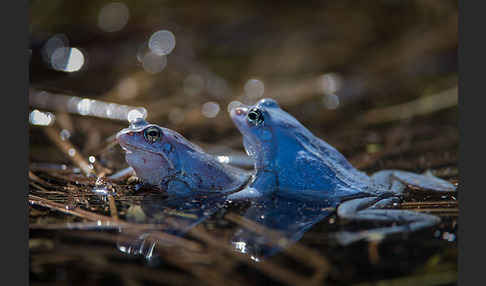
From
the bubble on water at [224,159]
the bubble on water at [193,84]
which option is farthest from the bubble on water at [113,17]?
the bubble on water at [224,159]

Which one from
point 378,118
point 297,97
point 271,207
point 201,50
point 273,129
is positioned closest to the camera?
point 271,207

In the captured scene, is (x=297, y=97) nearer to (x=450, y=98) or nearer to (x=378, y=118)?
(x=378, y=118)

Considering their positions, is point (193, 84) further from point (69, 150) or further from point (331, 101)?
point (69, 150)

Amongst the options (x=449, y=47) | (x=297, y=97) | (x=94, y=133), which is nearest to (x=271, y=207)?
(x=94, y=133)

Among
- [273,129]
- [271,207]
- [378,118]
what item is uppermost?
[378,118]

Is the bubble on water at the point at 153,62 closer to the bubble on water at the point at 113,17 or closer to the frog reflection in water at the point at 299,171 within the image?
the bubble on water at the point at 113,17

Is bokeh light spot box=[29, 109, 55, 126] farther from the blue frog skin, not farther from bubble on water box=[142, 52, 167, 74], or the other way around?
bubble on water box=[142, 52, 167, 74]

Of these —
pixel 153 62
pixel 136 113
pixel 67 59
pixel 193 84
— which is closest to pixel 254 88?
pixel 193 84
